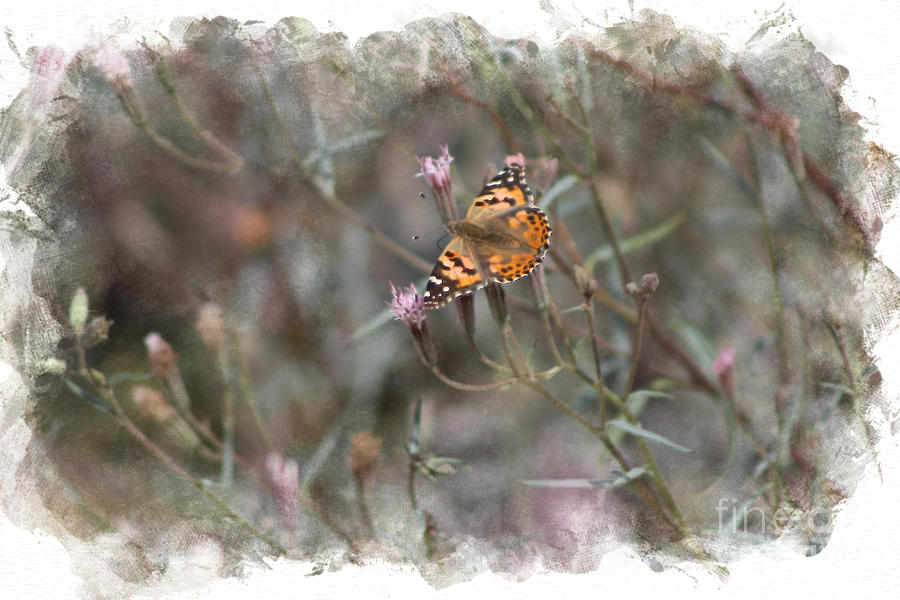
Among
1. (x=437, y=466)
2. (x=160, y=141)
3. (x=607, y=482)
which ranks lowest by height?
(x=437, y=466)

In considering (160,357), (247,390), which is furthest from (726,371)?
(160,357)

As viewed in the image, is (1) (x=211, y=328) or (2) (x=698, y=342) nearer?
(2) (x=698, y=342)

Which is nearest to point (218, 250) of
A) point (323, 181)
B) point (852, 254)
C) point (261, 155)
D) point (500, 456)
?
point (261, 155)

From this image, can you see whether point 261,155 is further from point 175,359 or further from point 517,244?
point 517,244

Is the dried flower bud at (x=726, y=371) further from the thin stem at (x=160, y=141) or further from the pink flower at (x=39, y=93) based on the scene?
the pink flower at (x=39, y=93)

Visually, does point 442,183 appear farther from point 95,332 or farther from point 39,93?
point 39,93

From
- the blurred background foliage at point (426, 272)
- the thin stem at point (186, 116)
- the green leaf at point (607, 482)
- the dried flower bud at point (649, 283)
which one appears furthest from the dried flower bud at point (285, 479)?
the dried flower bud at point (649, 283)

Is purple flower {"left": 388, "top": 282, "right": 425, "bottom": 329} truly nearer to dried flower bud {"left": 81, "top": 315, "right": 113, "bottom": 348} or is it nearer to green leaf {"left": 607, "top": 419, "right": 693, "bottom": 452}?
green leaf {"left": 607, "top": 419, "right": 693, "bottom": 452}
